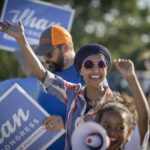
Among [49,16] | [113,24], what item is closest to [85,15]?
[113,24]

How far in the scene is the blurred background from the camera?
2209 centimetres

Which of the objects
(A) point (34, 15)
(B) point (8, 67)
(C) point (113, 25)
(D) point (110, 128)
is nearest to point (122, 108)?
(D) point (110, 128)

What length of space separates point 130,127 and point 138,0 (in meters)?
25.5

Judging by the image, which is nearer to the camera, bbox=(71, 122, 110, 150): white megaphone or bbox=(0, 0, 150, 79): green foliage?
bbox=(71, 122, 110, 150): white megaphone

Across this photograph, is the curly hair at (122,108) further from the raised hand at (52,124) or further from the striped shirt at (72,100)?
the raised hand at (52,124)

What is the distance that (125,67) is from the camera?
8.41ft

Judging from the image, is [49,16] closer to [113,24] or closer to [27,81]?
[27,81]

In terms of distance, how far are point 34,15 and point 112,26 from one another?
2356cm

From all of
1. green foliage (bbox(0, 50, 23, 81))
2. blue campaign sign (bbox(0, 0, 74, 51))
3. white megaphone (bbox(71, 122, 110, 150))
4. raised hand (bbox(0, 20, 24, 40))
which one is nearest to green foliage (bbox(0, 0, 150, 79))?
green foliage (bbox(0, 50, 23, 81))

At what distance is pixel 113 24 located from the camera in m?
28.1

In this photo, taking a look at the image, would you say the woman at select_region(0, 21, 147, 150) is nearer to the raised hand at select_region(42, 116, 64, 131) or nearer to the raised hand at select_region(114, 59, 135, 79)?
the raised hand at select_region(114, 59, 135, 79)

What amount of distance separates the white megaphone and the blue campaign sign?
121 inches

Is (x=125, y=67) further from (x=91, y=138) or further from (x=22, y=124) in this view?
(x=22, y=124)

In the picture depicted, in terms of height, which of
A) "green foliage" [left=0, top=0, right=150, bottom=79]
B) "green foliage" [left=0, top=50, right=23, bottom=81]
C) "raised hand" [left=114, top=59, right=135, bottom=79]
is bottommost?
"green foliage" [left=0, top=0, right=150, bottom=79]
